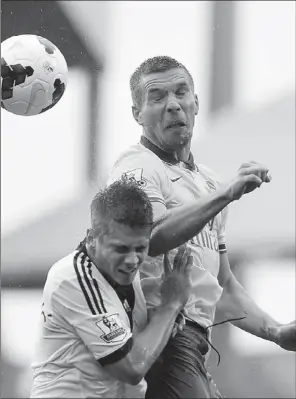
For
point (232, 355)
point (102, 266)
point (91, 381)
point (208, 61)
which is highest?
point (208, 61)

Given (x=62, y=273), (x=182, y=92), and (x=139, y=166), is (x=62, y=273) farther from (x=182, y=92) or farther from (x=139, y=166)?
(x=182, y=92)

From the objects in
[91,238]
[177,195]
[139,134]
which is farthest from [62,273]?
[139,134]

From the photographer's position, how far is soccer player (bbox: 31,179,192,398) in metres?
1.67

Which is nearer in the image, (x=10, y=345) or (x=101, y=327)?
(x=101, y=327)

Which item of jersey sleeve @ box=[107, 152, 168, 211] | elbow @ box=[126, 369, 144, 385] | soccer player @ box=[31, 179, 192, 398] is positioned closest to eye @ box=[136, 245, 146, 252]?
soccer player @ box=[31, 179, 192, 398]

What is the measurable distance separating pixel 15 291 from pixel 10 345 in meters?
0.32

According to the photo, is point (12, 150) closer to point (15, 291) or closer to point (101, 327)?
point (15, 291)

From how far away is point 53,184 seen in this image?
3.94m

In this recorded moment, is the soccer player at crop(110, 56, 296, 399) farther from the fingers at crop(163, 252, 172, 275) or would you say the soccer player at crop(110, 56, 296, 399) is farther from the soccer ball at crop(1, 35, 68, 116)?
the soccer ball at crop(1, 35, 68, 116)

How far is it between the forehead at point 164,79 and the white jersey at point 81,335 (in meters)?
0.40

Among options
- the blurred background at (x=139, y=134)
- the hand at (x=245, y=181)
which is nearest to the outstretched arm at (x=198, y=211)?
the hand at (x=245, y=181)

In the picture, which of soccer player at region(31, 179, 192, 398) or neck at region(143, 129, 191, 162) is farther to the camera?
neck at region(143, 129, 191, 162)

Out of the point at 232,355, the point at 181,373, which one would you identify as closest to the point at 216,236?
the point at 181,373

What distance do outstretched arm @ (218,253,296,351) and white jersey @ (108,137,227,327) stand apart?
101 millimetres
